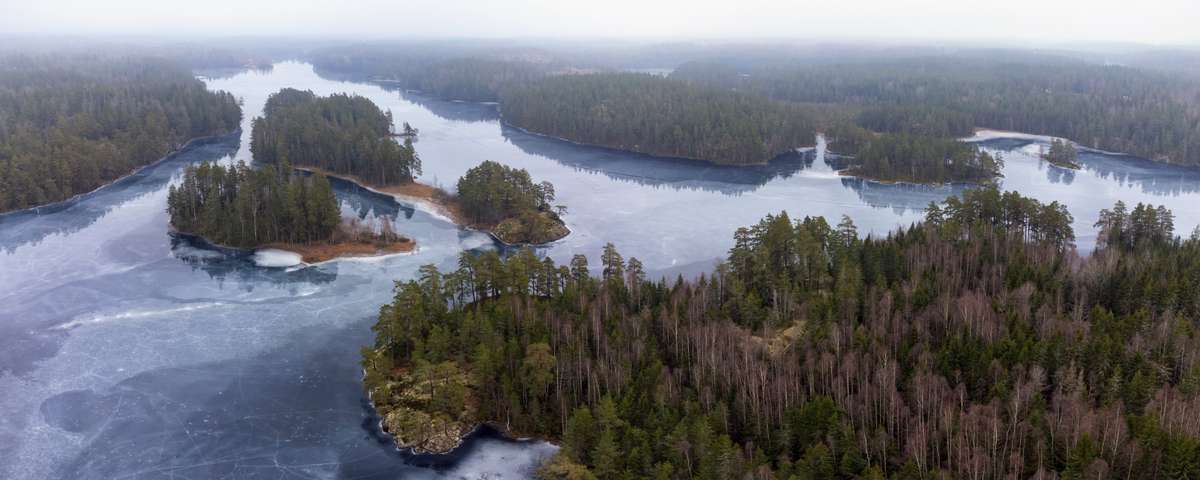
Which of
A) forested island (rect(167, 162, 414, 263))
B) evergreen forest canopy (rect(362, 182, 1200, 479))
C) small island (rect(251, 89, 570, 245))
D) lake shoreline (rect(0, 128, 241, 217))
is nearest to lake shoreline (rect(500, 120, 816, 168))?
small island (rect(251, 89, 570, 245))

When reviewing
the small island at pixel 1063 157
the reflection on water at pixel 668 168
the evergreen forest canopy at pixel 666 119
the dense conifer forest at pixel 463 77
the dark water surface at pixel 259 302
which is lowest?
the dark water surface at pixel 259 302

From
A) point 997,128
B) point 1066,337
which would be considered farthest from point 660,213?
point 997,128

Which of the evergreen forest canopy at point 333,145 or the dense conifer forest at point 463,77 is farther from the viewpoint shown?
the dense conifer forest at point 463,77

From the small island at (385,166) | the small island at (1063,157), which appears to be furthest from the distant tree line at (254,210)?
the small island at (1063,157)

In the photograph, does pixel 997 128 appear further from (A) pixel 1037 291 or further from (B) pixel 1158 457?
(B) pixel 1158 457

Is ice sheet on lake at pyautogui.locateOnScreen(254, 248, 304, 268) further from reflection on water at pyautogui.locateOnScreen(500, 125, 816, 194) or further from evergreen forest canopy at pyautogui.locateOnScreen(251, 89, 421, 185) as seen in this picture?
reflection on water at pyautogui.locateOnScreen(500, 125, 816, 194)

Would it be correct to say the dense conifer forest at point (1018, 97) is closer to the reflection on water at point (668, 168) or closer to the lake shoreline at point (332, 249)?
the reflection on water at point (668, 168)
